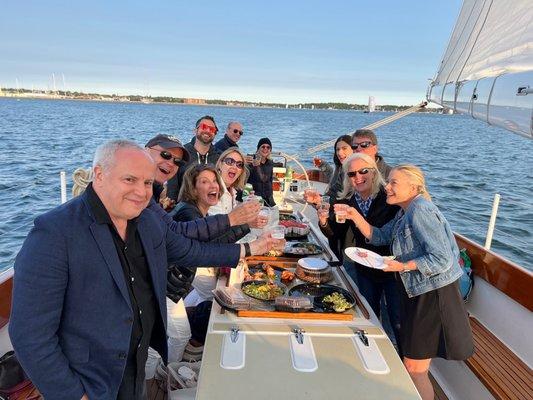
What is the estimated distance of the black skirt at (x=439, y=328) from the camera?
7.50 ft

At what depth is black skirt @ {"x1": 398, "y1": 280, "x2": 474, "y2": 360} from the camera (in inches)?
90.0

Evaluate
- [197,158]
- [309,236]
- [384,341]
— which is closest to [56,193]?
[197,158]

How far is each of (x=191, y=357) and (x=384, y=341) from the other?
143 centimetres

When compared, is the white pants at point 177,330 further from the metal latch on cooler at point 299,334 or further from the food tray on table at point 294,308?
the metal latch on cooler at point 299,334

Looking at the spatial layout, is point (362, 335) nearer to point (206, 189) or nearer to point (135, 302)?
point (135, 302)

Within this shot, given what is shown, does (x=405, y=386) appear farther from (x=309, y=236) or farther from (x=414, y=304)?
(x=309, y=236)

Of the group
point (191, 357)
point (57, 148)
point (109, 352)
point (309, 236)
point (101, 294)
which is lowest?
point (57, 148)

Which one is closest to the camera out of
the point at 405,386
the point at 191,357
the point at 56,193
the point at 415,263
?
the point at 405,386

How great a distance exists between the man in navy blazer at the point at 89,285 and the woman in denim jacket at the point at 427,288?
1467 mm

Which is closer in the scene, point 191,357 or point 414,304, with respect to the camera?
point 414,304

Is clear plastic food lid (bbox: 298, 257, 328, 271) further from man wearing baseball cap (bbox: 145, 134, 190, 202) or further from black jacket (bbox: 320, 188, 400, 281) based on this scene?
man wearing baseball cap (bbox: 145, 134, 190, 202)

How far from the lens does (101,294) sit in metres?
1.48

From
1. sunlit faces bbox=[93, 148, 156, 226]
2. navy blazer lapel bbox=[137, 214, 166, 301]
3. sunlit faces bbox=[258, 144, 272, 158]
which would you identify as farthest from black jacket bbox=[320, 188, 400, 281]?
sunlit faces bbox=[258, 144, 272, 158]

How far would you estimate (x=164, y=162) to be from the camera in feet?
10.4
